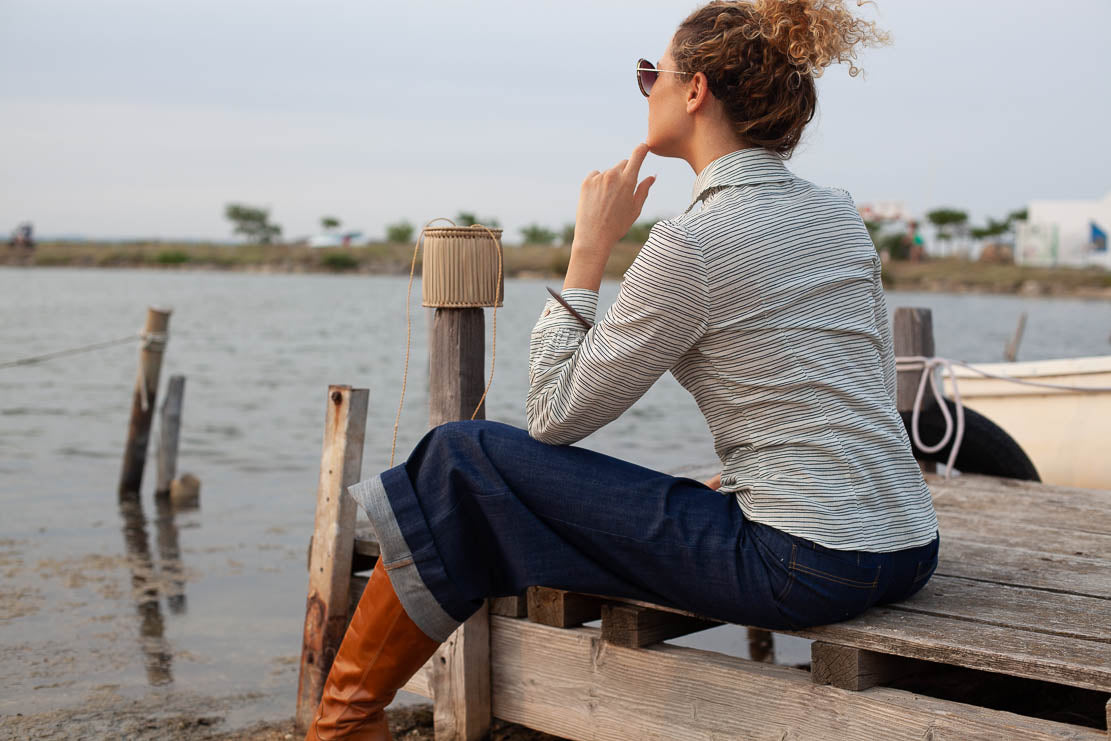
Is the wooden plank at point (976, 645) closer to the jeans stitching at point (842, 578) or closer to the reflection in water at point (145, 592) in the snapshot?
the jeans stitching at point (842, 578)

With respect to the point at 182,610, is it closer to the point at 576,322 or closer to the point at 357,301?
the point at 576,322

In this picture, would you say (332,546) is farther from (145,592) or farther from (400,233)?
(400,233)

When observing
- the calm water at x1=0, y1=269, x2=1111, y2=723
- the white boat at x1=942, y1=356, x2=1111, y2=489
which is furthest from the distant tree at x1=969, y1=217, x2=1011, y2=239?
the white boat at x1=942, y1=356, x2=1111, y2=489

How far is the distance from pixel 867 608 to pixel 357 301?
4396 cm

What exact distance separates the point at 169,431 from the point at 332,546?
17.7 feet

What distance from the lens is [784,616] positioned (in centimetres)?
214

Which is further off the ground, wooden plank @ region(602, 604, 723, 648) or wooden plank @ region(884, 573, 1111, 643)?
wooden plank @ region(884, 573, 1111, 643)

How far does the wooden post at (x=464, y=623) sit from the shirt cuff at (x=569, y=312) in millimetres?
815

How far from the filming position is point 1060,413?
251 inches

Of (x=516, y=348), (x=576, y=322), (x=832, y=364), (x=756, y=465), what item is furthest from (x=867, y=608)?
(x=516, y=348)

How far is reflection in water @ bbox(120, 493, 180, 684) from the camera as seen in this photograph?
4.45 m

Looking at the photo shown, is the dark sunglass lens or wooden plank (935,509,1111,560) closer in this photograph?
the dark sunglass lens

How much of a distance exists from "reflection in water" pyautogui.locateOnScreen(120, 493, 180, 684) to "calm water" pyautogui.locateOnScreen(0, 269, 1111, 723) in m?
0.02

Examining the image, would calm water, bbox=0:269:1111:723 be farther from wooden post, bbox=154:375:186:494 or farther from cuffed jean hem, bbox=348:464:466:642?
cuffed jean hem, bbox=348:464:466:642
